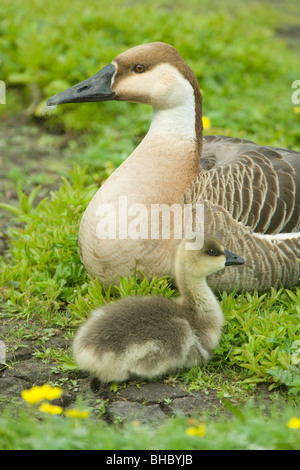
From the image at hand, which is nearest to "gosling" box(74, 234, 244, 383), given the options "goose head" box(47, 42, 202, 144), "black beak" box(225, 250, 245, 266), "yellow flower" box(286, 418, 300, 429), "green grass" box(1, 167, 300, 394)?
"black beak" box(225, 250, 245, 266)

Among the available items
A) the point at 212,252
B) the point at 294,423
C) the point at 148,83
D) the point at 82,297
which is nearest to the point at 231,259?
the point at 212,252

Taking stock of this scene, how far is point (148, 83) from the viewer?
4.75 m

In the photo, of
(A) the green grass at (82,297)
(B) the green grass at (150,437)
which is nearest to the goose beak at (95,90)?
(A) the green grass at (82,297)

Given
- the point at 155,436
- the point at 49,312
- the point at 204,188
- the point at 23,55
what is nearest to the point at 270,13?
the point at 23,55

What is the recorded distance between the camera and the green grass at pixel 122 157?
3.16 meters

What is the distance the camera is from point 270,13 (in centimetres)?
1207

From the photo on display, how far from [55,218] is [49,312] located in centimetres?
120

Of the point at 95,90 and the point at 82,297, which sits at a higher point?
the point at 95,90

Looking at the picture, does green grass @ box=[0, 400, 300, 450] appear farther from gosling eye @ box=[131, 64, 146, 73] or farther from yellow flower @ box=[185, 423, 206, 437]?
gosling eye @ box=[131, 64, 146, 73]

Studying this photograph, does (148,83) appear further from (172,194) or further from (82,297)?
(82,297)

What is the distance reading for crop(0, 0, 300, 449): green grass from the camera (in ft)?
10.4

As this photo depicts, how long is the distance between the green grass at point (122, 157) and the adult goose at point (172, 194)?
0.60ft

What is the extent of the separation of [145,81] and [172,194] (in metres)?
0.87
